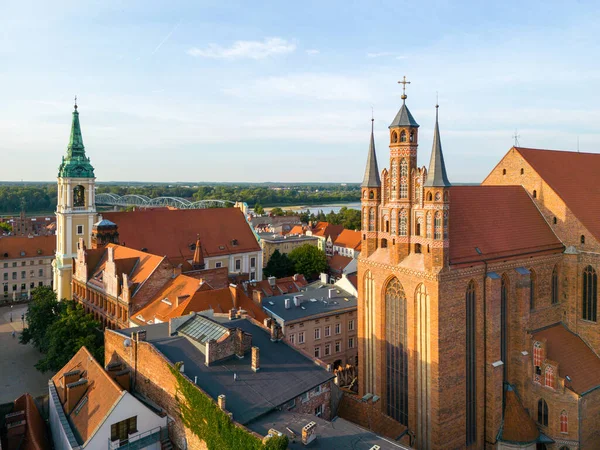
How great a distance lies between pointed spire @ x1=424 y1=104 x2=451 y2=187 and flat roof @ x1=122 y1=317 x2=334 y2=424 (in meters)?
13.8

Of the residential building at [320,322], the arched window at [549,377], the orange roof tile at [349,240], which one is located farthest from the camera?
the orange roof tile at [349,240]

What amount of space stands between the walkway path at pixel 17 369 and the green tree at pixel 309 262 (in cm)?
3885

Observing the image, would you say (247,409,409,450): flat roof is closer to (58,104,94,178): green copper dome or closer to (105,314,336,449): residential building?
(105,314,336,449): residential building

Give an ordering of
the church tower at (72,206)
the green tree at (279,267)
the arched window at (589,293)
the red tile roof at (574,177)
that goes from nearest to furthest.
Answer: the arched window at (589,293), the red tile roof at (574,177), the church tower at (72,206), the green tree at (279,267)

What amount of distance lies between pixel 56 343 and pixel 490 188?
37388mm

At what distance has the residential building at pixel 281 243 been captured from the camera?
97.7 metres

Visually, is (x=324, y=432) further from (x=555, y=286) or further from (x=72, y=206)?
(x=72, y=206)

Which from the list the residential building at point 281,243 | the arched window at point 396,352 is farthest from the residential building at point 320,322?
the residential building at point 281,243

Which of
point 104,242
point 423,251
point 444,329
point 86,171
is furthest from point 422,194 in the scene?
point 86,171

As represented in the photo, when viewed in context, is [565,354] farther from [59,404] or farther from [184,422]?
[59,404]

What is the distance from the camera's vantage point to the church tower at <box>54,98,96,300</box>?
60.5 meters

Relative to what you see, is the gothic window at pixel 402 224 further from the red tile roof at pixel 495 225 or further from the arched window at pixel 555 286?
the arched window at pixel 555 286

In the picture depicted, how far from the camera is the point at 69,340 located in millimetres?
40656

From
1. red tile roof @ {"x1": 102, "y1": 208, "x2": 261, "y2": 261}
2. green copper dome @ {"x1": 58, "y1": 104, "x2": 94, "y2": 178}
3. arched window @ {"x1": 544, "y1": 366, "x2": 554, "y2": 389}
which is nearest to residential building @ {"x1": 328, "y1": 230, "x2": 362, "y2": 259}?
red tile roof @ {"x1": 102, "y1": 208, "x2": 261, "y2": 261}
